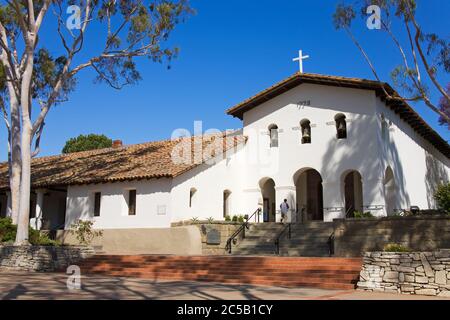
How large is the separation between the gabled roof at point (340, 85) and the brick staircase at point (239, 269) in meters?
9.82

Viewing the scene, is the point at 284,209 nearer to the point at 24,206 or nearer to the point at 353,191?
the point at 353,191

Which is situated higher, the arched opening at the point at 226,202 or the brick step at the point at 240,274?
the arched opening at the point at 226,202

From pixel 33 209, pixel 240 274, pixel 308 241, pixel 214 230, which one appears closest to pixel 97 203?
pixel 33 209

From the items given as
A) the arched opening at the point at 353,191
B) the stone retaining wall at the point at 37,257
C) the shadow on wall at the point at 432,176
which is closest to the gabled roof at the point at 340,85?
the shadow on wall at the point at 432,176

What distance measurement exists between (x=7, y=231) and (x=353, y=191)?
1680cm

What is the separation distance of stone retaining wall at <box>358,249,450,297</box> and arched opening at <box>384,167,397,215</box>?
1101cm

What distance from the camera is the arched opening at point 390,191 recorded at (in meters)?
22.6

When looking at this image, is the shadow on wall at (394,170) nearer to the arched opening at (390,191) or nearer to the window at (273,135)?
the arched opening at (390,191)

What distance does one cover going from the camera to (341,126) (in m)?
22.6

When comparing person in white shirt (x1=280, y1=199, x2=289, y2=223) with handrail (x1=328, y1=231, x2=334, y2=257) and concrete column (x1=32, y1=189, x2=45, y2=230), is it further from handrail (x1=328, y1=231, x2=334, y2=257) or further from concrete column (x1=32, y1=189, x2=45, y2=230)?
concrete column (x1=32, y1=189, x2=45, y2=230)

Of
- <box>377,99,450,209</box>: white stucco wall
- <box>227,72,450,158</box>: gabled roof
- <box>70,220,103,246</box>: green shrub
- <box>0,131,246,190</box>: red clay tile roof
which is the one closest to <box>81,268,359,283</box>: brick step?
<box>70,220,103,246</box>: green shrub

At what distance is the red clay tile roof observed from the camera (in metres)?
21.9
